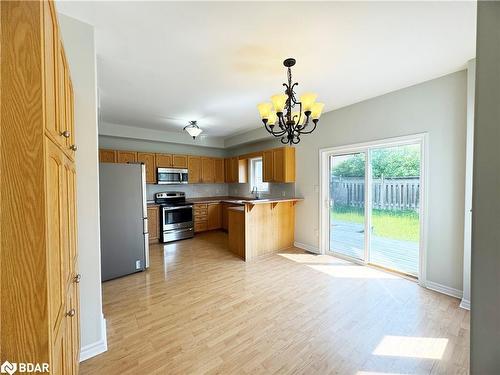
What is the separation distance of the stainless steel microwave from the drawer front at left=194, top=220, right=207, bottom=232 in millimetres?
1201

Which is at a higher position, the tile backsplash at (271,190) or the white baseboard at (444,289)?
the tile backsplash at (271,190)

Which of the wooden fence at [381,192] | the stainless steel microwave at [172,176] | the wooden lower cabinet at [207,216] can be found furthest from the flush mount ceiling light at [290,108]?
the wooden lower cabinet at [207,216]

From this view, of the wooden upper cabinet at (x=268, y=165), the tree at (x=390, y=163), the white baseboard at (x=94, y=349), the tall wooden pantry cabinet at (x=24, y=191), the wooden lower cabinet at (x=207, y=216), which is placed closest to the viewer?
the tall wooden pantry cabinet at (x=24, y=191)

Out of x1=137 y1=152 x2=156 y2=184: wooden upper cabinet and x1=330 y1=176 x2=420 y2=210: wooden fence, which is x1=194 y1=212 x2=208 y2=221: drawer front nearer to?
x1=137 y1=152 x2=156 y2=184: wooden upper cabinet

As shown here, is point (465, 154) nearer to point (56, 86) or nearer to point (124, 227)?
point (56, 86)

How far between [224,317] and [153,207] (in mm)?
3570

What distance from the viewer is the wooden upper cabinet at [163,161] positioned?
18.1ft

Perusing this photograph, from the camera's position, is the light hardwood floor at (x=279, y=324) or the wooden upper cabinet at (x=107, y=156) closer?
the light hardwood floor at (x=279, y=324)

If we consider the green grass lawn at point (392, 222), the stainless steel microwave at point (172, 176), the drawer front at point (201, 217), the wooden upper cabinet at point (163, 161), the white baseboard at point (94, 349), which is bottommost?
the white baseboard at point (94, 349)

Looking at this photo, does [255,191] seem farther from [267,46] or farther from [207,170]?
[267,46]

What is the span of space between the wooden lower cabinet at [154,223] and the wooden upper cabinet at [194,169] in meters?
1.42

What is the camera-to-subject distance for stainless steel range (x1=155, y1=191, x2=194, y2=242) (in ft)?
16.6

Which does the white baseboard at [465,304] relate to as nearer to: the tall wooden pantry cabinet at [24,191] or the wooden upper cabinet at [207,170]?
the tall wooden pantry cabinet at [24,191]

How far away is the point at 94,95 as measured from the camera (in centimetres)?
176
